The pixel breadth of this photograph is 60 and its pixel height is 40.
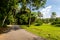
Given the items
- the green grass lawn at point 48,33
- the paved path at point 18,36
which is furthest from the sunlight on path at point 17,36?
the green grass lawn at point 48,33

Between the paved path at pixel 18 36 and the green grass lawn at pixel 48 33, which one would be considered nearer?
the paved path at pixel 18 36

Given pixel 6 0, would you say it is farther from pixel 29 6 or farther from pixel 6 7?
pixel 29 6

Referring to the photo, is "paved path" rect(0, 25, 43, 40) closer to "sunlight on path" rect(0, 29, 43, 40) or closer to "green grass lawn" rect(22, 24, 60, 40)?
"sunlight on path" rect(0, 29, 43, 40)

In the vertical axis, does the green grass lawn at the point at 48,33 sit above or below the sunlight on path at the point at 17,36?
below

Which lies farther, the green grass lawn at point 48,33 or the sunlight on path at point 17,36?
the green grass lawn at point 48,33

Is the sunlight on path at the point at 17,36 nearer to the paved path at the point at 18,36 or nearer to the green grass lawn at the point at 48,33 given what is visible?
the paved path at the point at 18,36

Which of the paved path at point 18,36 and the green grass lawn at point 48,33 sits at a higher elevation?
the paved path at point 18,36

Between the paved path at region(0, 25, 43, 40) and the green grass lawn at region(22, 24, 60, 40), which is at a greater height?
the paved path at region(0, 25, 43, 40)

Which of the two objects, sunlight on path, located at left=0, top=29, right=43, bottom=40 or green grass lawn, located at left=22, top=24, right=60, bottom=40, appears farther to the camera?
green grass lawn, located at left=22, top=24, right=60, bottom=40

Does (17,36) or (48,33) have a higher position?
(17,36)

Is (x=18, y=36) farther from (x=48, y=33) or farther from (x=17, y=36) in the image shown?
(x=48, y=33)

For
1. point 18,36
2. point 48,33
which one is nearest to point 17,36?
point 18,36

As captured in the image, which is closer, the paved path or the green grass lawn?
the paved path

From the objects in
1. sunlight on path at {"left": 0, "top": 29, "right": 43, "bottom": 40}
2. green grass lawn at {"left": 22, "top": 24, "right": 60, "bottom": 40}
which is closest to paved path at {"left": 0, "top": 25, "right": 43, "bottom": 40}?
sunlight on path at {"left": 0, "top": 29, "right": 43, "bottom": 40}
